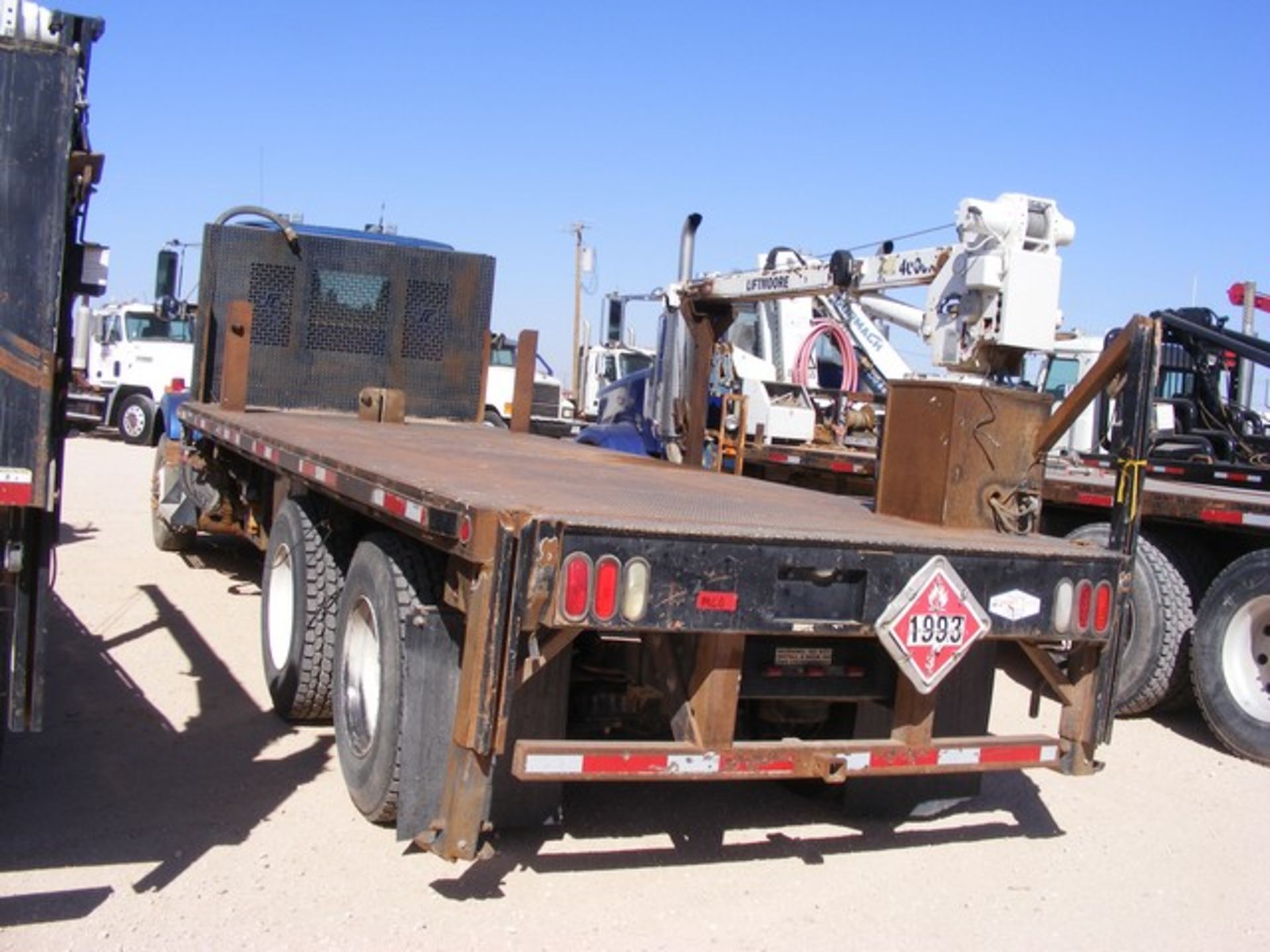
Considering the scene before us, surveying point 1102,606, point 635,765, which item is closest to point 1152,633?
Answer: point 1102,606

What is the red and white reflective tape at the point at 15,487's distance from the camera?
3873mm

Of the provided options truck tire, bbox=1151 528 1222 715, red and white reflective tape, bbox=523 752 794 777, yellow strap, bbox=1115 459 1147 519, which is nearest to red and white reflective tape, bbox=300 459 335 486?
red and white reflective tape, bbox=523 752 794 777

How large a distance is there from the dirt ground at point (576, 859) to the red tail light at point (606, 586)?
3.51 ft

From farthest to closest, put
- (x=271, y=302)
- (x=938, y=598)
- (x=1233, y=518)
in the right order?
(x=271, y=302), (x=1233, y=518), (x=938, y=598)

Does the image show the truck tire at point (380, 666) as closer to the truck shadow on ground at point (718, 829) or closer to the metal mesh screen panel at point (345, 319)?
the truck shadow on ground at point (718, 829)

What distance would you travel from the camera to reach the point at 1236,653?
24.8ft

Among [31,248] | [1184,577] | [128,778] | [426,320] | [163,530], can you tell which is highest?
[426,320]

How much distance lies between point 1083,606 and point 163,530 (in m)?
8.32

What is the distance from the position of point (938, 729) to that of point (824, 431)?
26.7 feet

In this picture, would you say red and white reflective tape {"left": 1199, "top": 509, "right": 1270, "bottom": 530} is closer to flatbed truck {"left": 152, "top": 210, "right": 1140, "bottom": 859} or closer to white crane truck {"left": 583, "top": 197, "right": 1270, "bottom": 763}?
white crane truck {"left": 583, "top": 197, "right": 1270, "bottom": 763}

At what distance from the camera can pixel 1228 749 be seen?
7.48m

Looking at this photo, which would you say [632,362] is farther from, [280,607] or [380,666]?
[380,666]

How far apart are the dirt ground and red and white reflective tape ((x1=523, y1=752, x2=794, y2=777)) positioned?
0.53 meters

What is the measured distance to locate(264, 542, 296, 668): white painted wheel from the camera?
651cm
